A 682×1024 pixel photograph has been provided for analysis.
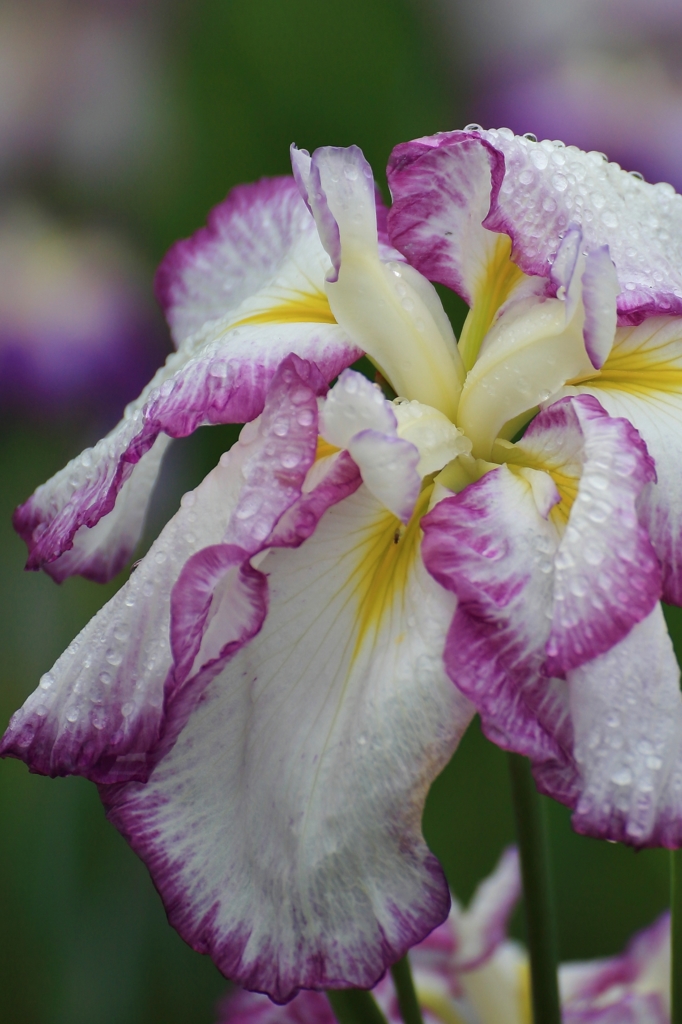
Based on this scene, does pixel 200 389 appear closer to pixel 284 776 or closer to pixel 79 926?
pixel 284 776

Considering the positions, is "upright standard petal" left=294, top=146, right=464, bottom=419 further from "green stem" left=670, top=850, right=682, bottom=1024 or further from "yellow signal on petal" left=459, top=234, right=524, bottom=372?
"green stem" left=670, top=850, right=682, bottom=1024

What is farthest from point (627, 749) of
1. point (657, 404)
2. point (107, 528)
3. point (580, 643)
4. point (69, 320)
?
point (69, 320)

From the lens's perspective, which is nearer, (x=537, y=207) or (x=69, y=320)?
(x=537, y=207)

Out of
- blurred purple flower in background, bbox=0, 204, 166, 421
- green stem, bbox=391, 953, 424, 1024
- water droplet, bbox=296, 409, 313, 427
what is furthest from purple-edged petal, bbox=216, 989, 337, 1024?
blurred purple flower in background, bbox=0, 204, 166, 421

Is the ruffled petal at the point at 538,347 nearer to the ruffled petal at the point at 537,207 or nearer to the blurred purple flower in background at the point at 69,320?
the ruffled petal at the point at 537,207

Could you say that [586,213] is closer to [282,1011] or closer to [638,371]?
[638,371]

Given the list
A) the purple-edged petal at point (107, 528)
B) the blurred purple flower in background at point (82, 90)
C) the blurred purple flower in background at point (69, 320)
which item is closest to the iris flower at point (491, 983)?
the purple-edged petal at point (107, 528)
